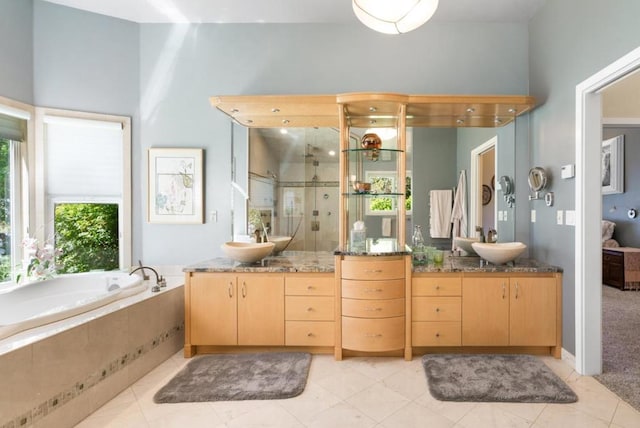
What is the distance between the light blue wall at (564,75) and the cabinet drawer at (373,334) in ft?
4.42

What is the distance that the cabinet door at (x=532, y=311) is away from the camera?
246 centimetres

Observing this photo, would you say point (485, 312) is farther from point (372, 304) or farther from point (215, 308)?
point (215, 308)

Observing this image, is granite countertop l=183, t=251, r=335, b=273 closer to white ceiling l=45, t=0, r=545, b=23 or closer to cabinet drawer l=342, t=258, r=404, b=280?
cabinet drawer l=342, t=258, r=404, b=280

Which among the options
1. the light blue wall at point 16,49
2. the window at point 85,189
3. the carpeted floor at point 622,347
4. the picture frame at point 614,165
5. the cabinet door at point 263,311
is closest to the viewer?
the carpeted floor at point 622,347

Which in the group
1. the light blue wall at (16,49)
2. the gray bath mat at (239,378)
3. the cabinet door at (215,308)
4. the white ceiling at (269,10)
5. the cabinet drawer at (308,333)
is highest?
the white ceiling at (269,10)

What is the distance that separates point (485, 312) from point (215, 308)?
2171mm

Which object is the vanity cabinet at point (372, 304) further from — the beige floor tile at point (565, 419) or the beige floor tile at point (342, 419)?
the beige floor tile at point (565, 419)

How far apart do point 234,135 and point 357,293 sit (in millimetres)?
1917

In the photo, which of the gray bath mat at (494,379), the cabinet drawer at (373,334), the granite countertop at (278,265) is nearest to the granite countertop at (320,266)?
the granite countertop at (278,265)

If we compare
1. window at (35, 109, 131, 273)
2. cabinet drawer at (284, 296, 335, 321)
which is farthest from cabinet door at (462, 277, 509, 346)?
window at (35, 109, 131, 273)

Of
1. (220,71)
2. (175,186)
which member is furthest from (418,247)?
(220,71)

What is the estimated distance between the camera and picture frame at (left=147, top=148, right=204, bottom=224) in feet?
10.1

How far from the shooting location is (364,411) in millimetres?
1884

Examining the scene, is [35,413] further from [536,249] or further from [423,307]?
[536,249]
